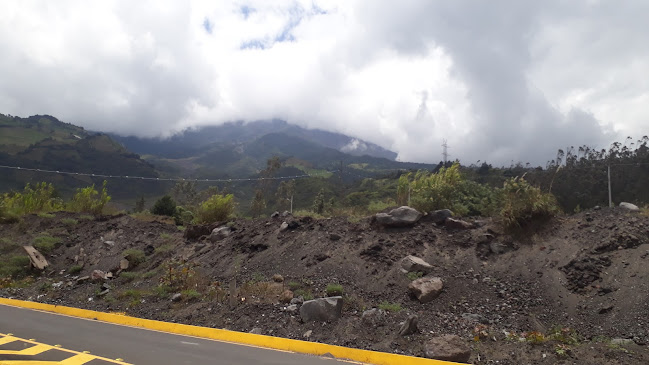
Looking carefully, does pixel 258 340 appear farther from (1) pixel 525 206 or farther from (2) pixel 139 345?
(1) pixel 525 206

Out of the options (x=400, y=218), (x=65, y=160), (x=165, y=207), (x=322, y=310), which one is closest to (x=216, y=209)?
(x=165, y=207)

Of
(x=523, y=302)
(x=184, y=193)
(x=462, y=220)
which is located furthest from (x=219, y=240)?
Result: (x=184, y=193)

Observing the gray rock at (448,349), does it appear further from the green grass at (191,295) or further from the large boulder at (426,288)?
the green grass at (191,295)

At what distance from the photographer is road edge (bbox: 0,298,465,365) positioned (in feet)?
22.3

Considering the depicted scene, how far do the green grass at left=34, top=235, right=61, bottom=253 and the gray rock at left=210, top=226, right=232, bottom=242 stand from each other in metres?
7.84

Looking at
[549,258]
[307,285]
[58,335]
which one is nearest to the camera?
[58,335]

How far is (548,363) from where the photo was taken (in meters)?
6.05

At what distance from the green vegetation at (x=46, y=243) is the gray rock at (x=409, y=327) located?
656 inches

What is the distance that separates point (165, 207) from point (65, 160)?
333 feet

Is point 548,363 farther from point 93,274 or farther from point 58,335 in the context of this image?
→ point 93,274

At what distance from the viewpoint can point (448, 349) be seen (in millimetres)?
6527

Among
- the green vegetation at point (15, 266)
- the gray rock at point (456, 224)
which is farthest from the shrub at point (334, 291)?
the green vegetation at point (15, 266)

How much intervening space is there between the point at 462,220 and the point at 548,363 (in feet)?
20.2

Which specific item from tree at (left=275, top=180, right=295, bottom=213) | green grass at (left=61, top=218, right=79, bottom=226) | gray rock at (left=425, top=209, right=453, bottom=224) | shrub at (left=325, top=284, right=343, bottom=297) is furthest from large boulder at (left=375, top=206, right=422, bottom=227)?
tree at (left=275, top=180, right=295, bottom=213)
